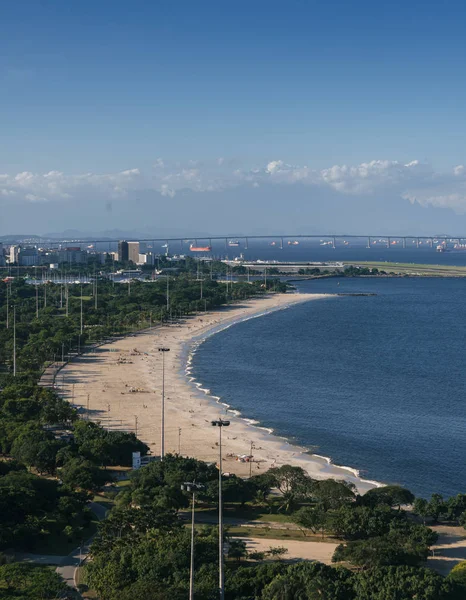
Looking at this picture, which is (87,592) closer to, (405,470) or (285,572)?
(285,572)

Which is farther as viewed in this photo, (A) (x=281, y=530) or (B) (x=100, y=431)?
(B) (x=100, y=431)

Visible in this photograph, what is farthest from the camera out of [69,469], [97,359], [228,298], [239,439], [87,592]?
[228,298]

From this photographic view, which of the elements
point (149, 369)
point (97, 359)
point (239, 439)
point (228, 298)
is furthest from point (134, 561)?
point (228, 298)

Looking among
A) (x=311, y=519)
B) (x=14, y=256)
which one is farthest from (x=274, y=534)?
(x=14, y=256)

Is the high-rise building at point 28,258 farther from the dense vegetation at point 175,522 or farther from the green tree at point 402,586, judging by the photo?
the green tree at point 402,586

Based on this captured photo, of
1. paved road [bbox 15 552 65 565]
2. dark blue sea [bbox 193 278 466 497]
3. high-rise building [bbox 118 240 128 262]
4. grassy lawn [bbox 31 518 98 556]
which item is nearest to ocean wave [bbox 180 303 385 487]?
dark blue sea [bbox 193 278 466 497]

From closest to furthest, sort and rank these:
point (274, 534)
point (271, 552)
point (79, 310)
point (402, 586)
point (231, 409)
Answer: point (402, 586) → point (271, 552) → point (274, 534) → point (231, 409) → point (79, 310)

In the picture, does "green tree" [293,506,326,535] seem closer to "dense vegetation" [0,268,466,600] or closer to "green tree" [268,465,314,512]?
"dense vegetation" [0,268,466,600]

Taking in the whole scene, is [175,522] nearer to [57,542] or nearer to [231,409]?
[57,542]
